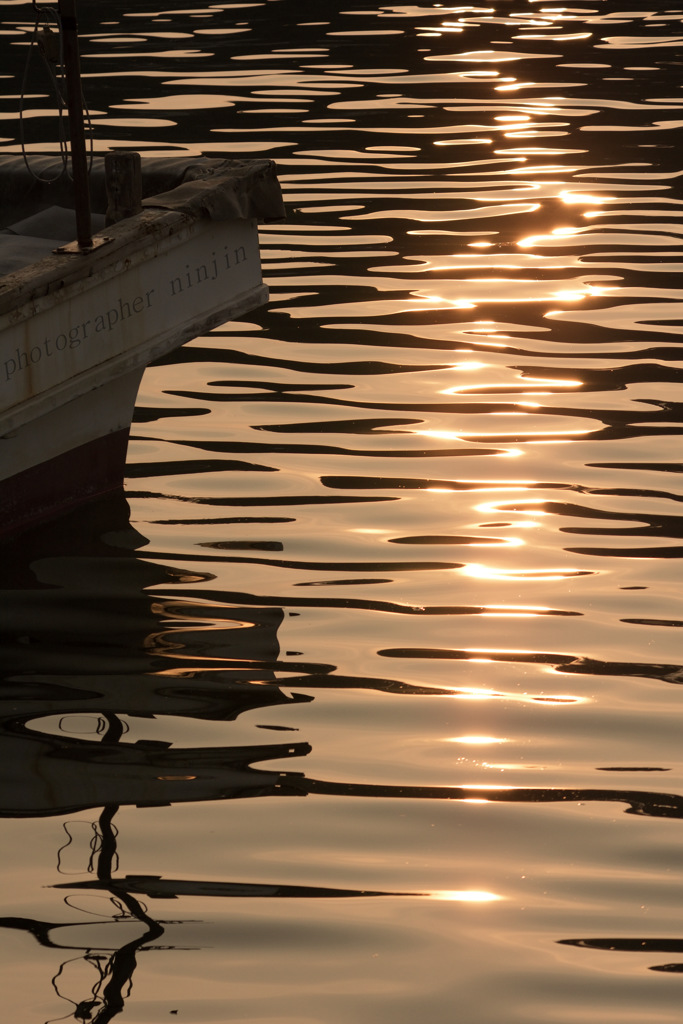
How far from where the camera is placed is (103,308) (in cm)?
600

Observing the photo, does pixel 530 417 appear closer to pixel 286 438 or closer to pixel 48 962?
pixel 286 438

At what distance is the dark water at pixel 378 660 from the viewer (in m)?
3.89

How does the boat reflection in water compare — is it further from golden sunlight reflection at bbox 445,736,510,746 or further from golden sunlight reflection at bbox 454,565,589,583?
golden sunlight reflection at bbox 454,565,589,583

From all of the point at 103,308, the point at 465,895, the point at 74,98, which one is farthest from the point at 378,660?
the point at 74,98

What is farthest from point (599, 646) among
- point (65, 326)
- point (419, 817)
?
point (65, 326)

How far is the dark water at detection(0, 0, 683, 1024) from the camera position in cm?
389

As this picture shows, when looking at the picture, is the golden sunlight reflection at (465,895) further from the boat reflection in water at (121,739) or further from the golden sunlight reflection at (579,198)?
the golden sunlight reflection at (579,198)

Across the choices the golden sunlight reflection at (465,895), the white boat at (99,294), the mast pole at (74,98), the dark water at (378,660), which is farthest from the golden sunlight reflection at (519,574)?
the golden sunlight reflection at (465,895)

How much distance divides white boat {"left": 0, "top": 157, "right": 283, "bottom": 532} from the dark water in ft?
0.98

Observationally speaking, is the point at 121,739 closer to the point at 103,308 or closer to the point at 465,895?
the point at 465,895

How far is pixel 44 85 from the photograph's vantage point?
17062 mm

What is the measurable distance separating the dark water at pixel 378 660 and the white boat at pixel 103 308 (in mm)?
300

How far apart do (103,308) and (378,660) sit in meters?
1.73

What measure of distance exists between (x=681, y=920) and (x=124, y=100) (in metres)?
12.7
